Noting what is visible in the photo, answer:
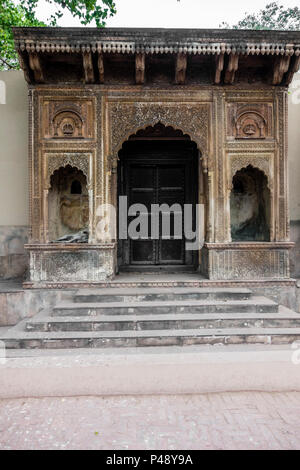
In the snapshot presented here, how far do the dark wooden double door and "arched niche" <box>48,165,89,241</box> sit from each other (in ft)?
3.17

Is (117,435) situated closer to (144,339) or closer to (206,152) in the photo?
(144,339)

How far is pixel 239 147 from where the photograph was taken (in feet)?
20.4

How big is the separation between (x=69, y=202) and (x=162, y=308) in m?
3.42

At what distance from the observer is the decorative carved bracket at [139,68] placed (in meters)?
5.82

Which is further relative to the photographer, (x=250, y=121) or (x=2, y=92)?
(x=2, y=92)

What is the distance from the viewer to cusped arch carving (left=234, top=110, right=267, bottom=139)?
246 inches

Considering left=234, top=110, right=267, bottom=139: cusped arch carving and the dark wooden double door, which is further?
the dark wooden double door

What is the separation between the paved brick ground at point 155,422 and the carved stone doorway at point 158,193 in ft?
13.8

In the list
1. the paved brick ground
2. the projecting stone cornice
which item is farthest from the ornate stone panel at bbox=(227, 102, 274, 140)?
the paved brick ground

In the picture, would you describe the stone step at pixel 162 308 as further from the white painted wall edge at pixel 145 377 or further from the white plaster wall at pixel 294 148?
the white plaster wall at pixel 294 148

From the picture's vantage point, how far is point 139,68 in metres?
5.93

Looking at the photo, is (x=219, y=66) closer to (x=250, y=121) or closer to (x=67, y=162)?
(x=250, y=121)

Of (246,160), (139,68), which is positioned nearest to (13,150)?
(139,68)

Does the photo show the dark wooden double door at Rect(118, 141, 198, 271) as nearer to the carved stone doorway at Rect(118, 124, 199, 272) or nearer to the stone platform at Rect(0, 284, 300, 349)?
the carved stone doorway at Rect(118, 124, 199, 272)
